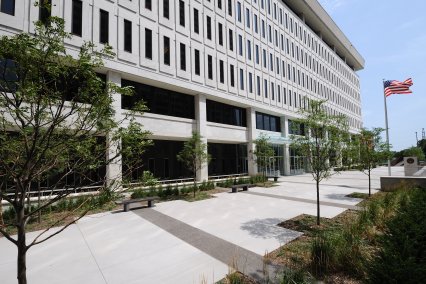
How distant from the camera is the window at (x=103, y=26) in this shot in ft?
57.8

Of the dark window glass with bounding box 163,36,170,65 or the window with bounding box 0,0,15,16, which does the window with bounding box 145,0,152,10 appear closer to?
the dark window glass with bounding box 163,36,170,65

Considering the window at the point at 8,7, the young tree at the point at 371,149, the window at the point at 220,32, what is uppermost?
the window at the point at 220,32

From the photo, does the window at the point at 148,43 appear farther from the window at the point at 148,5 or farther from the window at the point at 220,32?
the window at the point at 220,32

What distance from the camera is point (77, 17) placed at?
54.2ft

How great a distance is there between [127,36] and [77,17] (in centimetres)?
358

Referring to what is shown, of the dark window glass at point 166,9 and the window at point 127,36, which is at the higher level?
the dark window glass at point 166,9

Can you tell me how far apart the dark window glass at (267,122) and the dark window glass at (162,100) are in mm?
12069

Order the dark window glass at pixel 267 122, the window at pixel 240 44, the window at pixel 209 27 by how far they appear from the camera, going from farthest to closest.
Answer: the dark window glass at pixel 267 122 → the window at pixel 240 44 → the window at pixel 209 27

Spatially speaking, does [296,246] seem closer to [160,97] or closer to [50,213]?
[50,213]

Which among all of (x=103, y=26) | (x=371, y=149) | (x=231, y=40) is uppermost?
(x=231, y=40)

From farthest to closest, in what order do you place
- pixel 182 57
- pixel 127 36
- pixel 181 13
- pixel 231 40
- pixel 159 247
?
pixel 231 40 → pixel 181 13 → pixel 182 57 → pixel 127 36 → pixel 159 247

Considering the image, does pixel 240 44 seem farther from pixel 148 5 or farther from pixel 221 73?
pixel 148 5

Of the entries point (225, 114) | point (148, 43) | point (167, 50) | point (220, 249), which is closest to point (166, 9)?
point (167, 50)

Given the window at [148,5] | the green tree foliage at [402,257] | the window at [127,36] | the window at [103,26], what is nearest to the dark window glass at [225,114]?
the window at [127,36]
